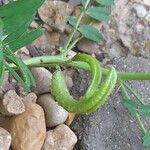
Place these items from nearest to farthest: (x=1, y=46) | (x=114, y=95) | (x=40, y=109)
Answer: (x=1, y=46)
(x=40, y=109)
(x=114, y=95)

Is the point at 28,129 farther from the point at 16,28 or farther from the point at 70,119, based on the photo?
the point at 16,28

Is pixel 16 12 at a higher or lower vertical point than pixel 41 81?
higher

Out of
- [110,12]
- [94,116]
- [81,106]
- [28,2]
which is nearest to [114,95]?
[94,116]

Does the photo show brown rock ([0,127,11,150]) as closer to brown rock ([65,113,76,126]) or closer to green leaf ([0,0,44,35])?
brown rock ([65,113,76,126])

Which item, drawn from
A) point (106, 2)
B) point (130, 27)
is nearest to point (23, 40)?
point (106, 2)

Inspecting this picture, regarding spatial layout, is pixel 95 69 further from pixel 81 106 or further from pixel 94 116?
pixel 94 116

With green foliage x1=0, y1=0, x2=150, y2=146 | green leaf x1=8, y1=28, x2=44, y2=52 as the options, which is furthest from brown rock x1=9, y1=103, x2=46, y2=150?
green leaf x1=8, y1=28, x2=44, y2=52
